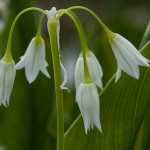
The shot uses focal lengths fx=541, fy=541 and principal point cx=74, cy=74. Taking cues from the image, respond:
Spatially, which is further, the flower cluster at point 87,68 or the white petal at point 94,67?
the white petal at point 94,67

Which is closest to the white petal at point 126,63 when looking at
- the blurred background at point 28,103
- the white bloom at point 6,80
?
the white bloom at point 6,80

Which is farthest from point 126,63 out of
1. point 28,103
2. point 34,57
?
point 28,103

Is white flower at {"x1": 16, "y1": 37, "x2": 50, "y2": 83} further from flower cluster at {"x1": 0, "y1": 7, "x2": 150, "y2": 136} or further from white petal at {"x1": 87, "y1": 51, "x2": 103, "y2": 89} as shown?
white petal at {"x1": 87, "y1": 51, "x2": 103, "y2": 89}

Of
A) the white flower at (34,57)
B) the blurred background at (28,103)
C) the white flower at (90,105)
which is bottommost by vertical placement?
the blurred background at (28,103)

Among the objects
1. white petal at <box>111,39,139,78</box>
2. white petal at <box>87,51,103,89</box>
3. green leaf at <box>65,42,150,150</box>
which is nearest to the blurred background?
green leaf at <box>65,42,150,150</box>

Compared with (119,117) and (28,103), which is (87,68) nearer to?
(119,117)

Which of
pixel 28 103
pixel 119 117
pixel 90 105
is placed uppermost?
pixel 90 105

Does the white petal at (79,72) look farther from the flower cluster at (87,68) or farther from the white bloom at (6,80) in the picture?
the white bloom at (6,80)

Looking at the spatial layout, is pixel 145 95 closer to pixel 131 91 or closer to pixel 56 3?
pixel 131 91

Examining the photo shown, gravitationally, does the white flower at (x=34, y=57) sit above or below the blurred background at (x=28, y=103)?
above
